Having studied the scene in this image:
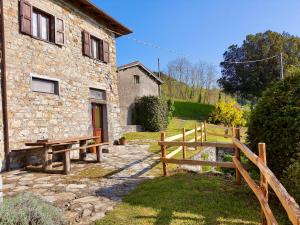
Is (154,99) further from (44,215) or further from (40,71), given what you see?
(44,215)

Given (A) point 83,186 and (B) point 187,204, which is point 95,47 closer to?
(A) point 83,186

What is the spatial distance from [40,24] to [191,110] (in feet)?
86.8

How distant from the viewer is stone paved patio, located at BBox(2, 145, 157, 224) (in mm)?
4627

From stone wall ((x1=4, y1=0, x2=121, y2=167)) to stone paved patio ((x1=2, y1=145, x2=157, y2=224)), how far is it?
5.66ft

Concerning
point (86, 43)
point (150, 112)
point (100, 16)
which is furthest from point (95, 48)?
point (150, 112)

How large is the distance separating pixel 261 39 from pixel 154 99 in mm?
20669

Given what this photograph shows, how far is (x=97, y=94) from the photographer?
12547mm

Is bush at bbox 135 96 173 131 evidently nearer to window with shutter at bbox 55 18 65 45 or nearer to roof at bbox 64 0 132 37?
roof at bbox 64 0 132 37

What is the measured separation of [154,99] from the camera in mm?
20328

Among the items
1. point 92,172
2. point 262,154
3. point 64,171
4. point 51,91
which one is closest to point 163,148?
point 92,172

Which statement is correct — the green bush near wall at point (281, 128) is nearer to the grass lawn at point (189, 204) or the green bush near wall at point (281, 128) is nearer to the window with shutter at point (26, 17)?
the grass lawn at point (189, 204)

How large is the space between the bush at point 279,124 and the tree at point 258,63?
28486 mm

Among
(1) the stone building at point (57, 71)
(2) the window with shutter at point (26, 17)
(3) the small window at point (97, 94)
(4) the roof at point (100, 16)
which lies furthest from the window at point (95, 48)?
(2) the window with shutter at point (26, 17)

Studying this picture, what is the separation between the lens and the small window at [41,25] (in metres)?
9.36
